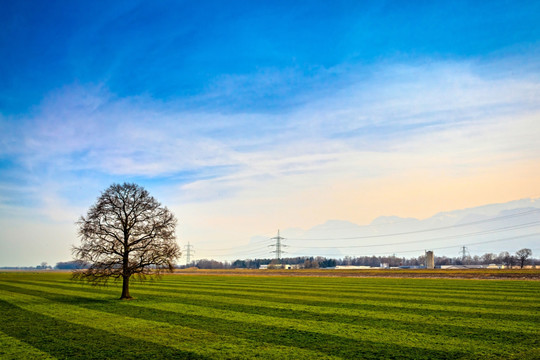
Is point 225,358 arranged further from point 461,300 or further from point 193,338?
point 461,300

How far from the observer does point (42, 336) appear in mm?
22156

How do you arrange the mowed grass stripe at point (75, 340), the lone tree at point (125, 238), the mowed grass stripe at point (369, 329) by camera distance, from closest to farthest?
the mowed grass stripe at point (75, 340) < the mowed grass stripe at point (369, 329) < the lone tree at point (125, 238)

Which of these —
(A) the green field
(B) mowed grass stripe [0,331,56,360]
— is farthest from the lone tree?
(B) mowed grass stripe [0,331,56,360]

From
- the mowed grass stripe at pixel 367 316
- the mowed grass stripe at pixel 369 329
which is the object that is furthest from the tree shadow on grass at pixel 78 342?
the mowed grass stripe at pixel 367 316

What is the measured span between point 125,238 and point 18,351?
22031mm

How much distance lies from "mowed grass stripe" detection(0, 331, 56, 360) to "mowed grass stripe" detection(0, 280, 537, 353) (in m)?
8.23

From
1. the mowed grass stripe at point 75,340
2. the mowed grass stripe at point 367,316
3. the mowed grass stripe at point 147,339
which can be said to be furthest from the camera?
the mowed grass stripe at point 367,316

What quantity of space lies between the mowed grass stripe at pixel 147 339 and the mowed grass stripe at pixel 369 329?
156 centimetres

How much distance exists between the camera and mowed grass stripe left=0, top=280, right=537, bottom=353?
19.8 metres

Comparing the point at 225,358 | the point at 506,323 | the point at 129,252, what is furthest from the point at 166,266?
the point at 506,323

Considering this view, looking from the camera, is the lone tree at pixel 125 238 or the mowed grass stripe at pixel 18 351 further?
the lone tree at pixel 125 238

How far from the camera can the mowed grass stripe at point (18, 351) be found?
58.0 ft

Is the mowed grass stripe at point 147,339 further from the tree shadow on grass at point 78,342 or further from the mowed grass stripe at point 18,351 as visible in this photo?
the mowed grass stripe at point 18,351

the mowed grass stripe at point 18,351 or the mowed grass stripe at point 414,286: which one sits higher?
the mowed grass stripe at point 18,351
